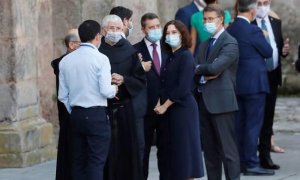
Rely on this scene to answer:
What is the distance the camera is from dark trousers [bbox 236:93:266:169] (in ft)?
38.2

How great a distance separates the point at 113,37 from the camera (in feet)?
33.7

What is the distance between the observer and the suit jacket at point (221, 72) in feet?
35.0

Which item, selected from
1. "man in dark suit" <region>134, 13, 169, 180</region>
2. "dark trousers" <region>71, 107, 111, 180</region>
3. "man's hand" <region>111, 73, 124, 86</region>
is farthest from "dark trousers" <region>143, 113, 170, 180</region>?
"dark trousers" <region>71, 107, 111, 180</region>

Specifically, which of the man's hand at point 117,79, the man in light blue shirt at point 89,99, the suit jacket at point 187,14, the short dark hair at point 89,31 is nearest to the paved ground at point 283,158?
the suit jacket at point 187,14

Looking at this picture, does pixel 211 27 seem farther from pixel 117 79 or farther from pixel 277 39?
pixel 277 39

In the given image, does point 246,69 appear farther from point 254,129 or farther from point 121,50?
point 121,50

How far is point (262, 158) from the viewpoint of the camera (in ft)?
39.5

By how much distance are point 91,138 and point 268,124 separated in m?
3.00

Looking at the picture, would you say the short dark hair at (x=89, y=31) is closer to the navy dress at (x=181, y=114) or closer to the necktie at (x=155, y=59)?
the navy dress at (x=181, y=114)

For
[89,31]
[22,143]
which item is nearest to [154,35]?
[89,31]

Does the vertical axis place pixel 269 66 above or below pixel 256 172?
above

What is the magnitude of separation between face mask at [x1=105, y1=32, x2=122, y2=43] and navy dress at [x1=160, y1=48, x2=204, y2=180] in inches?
26.5

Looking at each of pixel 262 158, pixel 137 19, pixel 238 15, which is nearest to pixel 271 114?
pixel 262 158

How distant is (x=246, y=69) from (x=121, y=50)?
1695 mm
